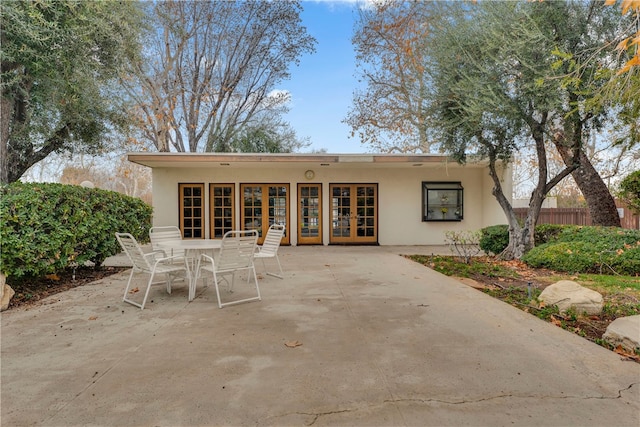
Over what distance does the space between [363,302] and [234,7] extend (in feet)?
51.4

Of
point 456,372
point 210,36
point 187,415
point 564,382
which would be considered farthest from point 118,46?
point 210,36

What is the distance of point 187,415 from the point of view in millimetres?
1803

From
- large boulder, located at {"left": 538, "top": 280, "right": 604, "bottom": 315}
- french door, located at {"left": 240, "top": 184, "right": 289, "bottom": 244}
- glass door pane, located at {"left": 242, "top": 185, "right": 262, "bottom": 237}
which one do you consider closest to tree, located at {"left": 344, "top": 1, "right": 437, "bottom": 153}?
french door, located at {"left": 240, "top": 184, "right": 289, "bottom": 244}

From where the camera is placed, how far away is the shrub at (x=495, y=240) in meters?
8.03

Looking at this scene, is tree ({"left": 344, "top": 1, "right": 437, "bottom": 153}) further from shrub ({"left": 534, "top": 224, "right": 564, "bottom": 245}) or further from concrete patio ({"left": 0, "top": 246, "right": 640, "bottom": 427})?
concrete patio ({"left": 0, "top": 246, "right": 640, "bottom": 427})

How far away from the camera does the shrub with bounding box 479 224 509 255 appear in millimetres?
8031

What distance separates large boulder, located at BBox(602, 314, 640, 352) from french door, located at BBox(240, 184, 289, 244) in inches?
343

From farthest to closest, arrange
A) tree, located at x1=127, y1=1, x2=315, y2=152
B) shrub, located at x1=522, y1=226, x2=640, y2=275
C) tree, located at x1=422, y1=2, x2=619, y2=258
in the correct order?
1. tree, located at x1=127, y1=1, x2=315, y2=152
2. shrub, located at x1=522, y1=226, x2=640, y2=275
3. tree, located at x1=422, y1=2, x2=619, y2=258

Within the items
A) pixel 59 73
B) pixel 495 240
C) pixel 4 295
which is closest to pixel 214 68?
pixel 59 73

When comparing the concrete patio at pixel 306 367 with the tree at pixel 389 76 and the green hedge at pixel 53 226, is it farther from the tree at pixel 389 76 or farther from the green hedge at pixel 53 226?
the tree at pixel 389 76

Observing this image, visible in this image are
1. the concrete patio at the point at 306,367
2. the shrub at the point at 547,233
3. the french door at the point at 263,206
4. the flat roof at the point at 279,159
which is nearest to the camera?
the concrete patio at the point at 306,367

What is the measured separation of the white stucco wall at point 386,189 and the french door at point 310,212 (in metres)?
0.17

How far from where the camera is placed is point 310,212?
1084 centimetres

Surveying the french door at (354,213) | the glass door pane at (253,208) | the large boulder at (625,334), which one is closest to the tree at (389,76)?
the french door at (354,213)
